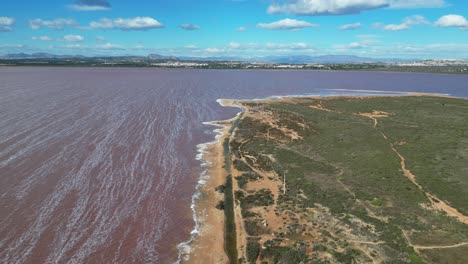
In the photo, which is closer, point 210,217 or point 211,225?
point 211,225

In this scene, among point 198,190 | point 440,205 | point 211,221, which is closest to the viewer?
point 211,221

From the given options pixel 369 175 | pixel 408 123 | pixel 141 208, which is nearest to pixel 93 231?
pixel 141 208

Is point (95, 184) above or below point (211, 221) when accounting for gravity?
above

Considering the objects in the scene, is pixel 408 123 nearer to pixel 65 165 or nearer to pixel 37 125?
pixel 65 165

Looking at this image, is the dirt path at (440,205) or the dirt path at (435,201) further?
the dirt path at (435,201)

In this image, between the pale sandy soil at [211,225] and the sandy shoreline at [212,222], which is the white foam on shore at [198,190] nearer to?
the sandy shoreline at [212,222]

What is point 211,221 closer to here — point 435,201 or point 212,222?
point 212,222

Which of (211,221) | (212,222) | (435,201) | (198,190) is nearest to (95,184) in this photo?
(198,190)

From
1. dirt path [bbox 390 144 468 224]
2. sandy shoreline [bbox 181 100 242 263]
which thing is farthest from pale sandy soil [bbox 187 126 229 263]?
dirt path [bbox 390 144 468 224]

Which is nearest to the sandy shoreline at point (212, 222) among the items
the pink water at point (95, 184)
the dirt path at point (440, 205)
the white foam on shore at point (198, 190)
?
the white foam on shore at point (198, 190)

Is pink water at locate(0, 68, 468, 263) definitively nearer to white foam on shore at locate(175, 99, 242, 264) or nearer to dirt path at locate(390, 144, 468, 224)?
white foam on shore at locate(175, 99, 242, 264)

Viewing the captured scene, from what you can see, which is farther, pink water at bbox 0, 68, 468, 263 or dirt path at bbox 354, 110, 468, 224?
dirt path at bbox 354, 110, 468, 224
